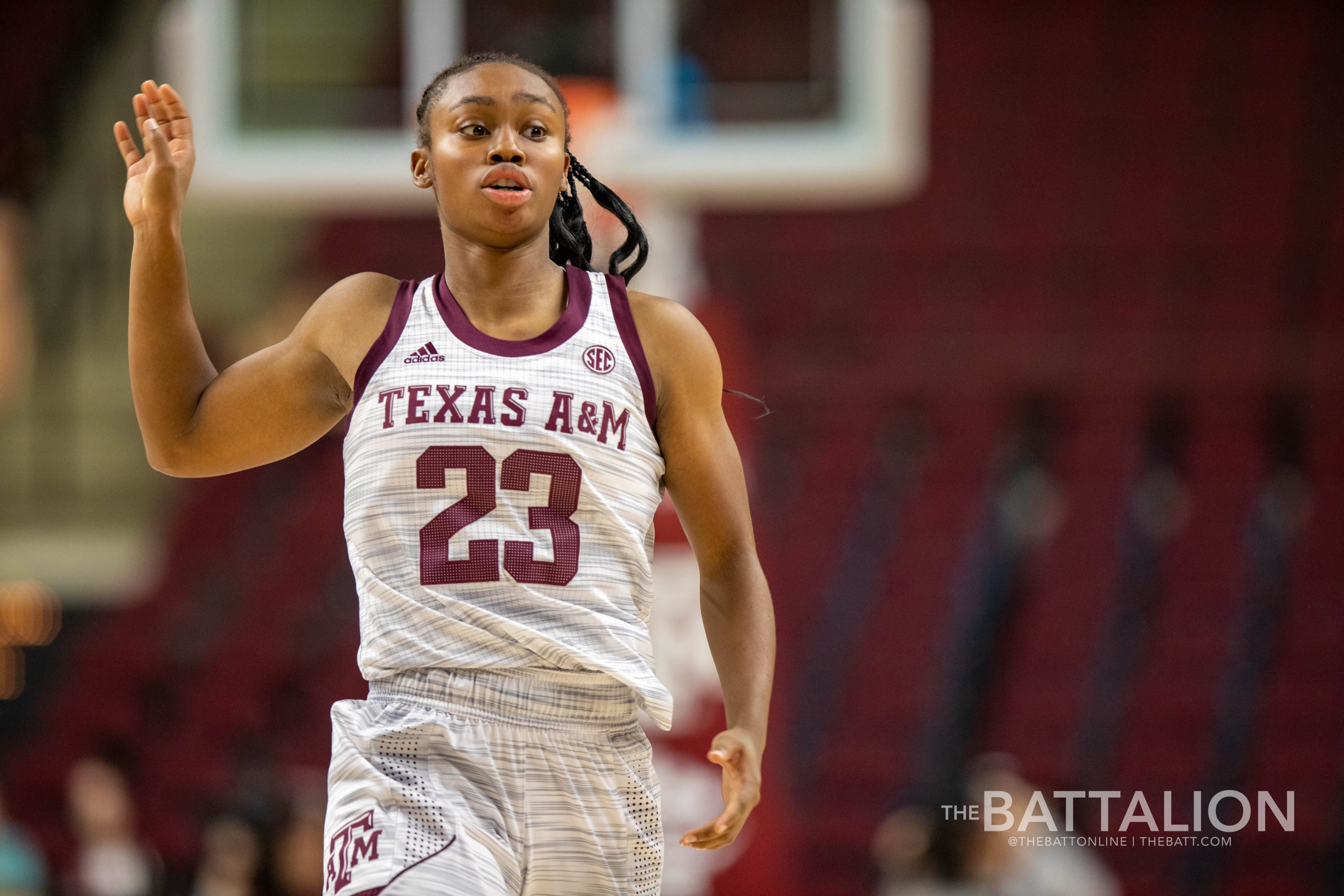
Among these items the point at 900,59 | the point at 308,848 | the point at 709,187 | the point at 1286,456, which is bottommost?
the point at 308,848

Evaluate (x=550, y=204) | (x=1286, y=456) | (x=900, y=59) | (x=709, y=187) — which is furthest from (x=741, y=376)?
(x=1286, y=456)

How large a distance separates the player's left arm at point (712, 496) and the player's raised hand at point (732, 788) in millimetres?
122

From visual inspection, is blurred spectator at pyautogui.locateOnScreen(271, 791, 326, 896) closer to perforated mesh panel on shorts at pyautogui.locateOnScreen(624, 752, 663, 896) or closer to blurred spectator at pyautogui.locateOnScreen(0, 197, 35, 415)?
perforated mesh panel on shorts at pyautogui.locateOnScreen(624, 752, 663, 896)

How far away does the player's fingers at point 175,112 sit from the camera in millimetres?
2387

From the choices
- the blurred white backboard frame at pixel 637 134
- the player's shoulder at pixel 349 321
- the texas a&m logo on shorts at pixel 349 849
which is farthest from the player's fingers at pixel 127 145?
the blurred white backboard frame at pixel 637 134

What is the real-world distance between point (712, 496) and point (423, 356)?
0.45 m

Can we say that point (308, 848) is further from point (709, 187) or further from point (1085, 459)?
point (1085, 459)

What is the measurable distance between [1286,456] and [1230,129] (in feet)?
8.22

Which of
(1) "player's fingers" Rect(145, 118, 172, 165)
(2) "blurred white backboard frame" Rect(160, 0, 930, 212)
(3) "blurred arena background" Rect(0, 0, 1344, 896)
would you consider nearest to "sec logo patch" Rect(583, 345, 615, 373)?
(1) "player's fingers" Rect(145, 118, 172, 165)

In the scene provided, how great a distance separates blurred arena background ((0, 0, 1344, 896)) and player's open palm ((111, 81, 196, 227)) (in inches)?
131

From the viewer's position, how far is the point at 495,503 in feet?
7.40

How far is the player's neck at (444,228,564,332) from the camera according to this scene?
2.39 metres

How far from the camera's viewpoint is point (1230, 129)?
10.7 metres

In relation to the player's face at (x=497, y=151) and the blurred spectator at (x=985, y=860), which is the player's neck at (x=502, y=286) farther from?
the blurred spectator at (x=985, y=860)
